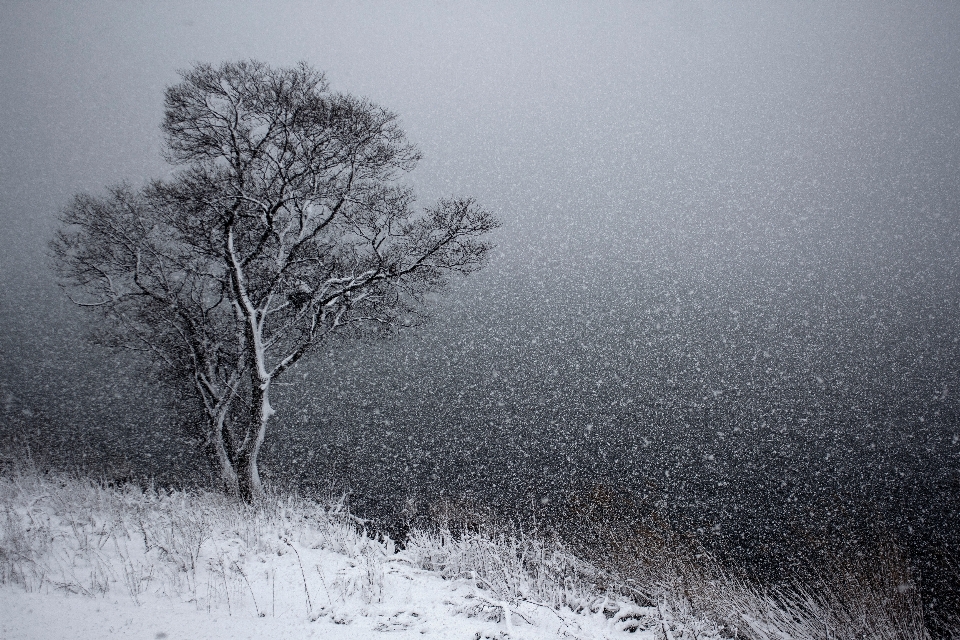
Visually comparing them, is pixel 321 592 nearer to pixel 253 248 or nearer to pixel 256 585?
pixel 256 585

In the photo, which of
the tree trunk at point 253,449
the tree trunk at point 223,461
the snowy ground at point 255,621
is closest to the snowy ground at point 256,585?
the snowy ground at point 255,621

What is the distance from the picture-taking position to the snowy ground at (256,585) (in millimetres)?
3273

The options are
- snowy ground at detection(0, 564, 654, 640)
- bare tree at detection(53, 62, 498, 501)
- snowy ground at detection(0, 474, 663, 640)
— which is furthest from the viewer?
bare tree at detection(53, 62, 498, 501)

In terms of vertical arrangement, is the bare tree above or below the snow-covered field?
above

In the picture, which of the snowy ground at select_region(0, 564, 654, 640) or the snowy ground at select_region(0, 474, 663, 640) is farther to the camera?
the snowy ground at select_region(0, 474, 663, 640)

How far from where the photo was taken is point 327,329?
10148mm

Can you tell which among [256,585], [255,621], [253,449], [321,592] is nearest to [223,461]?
[253,449]

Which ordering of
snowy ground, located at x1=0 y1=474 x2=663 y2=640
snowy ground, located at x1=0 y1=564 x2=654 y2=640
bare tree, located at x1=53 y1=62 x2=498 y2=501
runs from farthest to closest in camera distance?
bare tree, located at x1=53 y1=62 x2=498 y2=501, snowy ground, located at x1=0 y1=474 x2=663 y2=640, snowy ground, located at x1=0 y1=564 x2=654 y2=640

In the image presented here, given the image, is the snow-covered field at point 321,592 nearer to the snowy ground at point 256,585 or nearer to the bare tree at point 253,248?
the snowy ground at point 256,585

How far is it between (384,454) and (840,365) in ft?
260

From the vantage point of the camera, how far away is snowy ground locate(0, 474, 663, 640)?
129 inches

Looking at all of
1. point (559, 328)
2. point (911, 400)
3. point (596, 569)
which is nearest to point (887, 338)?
point (911, 400)

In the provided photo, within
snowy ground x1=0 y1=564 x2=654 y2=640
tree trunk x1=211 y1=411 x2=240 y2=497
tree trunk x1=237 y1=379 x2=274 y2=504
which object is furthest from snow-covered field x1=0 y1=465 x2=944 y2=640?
tree trunk x1=211 y1=411 x2=240 y2=497

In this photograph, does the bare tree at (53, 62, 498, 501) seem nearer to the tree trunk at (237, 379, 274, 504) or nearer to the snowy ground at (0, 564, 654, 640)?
the tree trunk at (237, 379, 274, 504)
